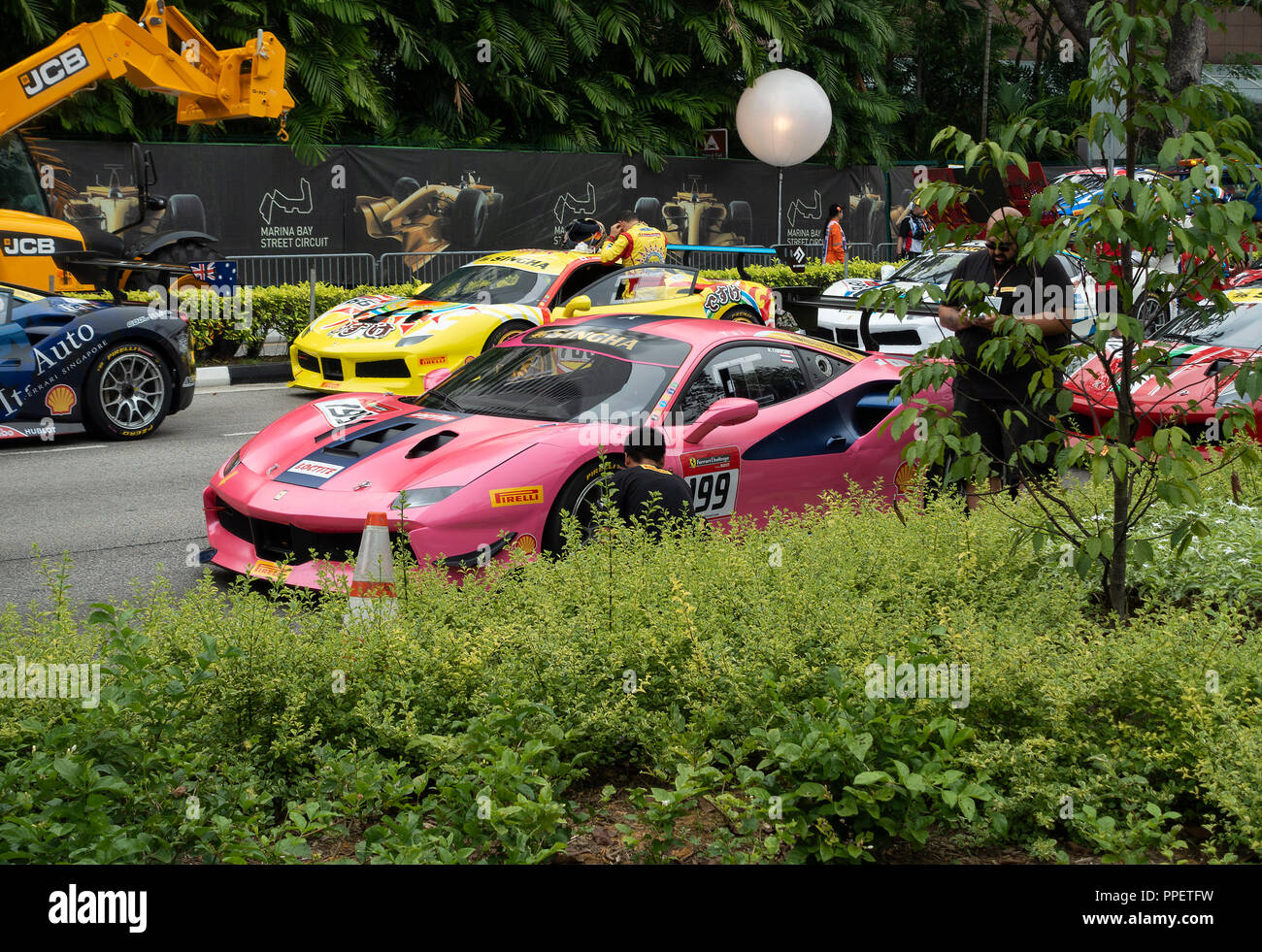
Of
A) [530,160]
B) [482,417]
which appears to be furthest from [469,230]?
[482,417]

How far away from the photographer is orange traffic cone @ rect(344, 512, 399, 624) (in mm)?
4918

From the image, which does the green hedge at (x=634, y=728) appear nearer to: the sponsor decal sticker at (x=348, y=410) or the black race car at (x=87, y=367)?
the sponsor decal sticker at (x=348, y=410)

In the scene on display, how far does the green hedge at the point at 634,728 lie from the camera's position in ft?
10.8

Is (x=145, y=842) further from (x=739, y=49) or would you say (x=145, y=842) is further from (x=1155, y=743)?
(x=739, y=49)

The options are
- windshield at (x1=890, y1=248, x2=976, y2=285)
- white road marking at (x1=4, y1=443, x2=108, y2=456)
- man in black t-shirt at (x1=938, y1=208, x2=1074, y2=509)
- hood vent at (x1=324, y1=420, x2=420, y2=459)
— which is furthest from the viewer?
windshield at (x1=890, y1=248, x2=976, y2=285)

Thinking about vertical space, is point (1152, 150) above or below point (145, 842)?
above

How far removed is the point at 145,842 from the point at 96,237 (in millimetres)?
11632

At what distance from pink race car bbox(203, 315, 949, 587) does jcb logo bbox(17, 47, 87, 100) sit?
7.72m

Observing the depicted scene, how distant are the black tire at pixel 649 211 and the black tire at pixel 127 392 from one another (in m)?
14.3

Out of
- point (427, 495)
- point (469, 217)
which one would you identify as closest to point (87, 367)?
point (427, 495)

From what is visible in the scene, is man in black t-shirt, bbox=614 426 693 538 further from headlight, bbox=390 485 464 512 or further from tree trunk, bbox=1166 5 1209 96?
tree trunk, bbox=1166 5 1209 96

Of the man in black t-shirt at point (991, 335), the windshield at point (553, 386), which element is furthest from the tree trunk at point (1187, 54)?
the windshield at point (553, 386)

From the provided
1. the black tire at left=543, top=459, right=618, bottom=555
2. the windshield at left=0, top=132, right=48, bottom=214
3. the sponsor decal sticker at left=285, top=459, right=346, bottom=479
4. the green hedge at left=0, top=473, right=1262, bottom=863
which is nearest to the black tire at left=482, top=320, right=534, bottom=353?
the windshield at left=0, top=132, right=48, bottom=214

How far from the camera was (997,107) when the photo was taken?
36.3 meters
